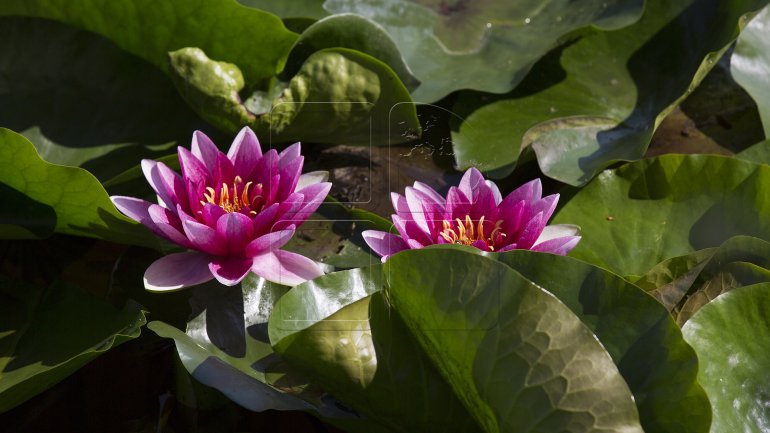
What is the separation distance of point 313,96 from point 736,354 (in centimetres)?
81

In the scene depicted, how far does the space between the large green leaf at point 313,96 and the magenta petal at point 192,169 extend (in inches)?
9.1

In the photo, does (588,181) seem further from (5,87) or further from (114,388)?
(5,87)

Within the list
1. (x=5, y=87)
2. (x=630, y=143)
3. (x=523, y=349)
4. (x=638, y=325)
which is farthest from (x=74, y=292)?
(x=630, y=143)

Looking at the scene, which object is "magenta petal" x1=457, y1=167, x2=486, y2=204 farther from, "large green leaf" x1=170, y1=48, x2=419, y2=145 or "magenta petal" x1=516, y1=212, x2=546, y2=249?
"large green leaf" x1=170, y1=48, x2=419, y2=145

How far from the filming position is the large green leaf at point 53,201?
131cm

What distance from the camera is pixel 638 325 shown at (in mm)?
1077

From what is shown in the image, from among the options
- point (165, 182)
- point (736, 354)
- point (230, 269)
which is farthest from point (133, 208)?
point (736, 354)

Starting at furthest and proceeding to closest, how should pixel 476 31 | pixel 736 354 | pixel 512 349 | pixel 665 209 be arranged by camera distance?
1. pixel 476 31
2. pixel 665 209
3. pixel 736 354
4. pixel 512 349

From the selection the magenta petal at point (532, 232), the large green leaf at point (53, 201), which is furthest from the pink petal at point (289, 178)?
the magenta petal at point (532, 232)

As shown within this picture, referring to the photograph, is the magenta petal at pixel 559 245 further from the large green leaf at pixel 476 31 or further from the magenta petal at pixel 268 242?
the large green leaf at pixel 476 31

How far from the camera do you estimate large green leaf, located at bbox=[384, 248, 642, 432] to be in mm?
989

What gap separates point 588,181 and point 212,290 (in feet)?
2.23

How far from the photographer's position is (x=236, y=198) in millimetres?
1333

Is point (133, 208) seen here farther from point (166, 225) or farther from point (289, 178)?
point (289, 178)
